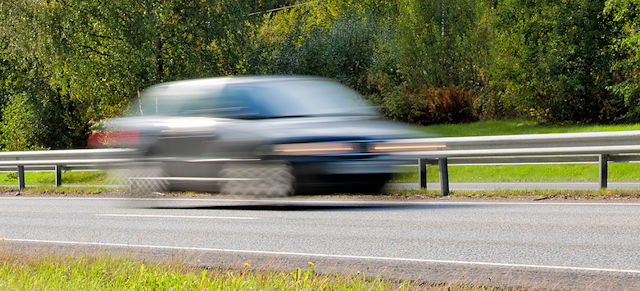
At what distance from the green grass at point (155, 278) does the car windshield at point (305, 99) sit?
407 cm

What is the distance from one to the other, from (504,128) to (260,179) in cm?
2039

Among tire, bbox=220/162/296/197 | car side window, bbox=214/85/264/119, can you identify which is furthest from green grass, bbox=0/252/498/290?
car side window, bbox=214/85/264/119

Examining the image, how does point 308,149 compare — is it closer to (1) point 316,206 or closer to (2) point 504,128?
(1) point 316,206

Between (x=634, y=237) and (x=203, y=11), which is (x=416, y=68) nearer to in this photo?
(x=203, y=11)

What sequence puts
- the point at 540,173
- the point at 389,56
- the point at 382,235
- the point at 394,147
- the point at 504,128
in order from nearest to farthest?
the point at 382,235 < the point at 394,147 < the point at 540,173 < the point at 504,128 < the point at 389,56

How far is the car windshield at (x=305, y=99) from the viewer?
1048 centimetres

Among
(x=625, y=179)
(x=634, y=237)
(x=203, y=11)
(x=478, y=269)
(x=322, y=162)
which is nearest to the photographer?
(x=478, y=269)

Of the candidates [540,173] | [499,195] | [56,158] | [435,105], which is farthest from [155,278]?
[435,105]

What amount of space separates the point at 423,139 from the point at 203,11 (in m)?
20.5

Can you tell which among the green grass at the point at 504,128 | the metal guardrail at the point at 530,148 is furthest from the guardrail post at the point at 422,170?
the green grass at the point at 504,128

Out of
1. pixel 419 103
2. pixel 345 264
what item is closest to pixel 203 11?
pixel 419 103

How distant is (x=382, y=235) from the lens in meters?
8.20

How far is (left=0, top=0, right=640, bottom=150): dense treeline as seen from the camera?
91.1 ft

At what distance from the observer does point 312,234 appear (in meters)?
8.45
